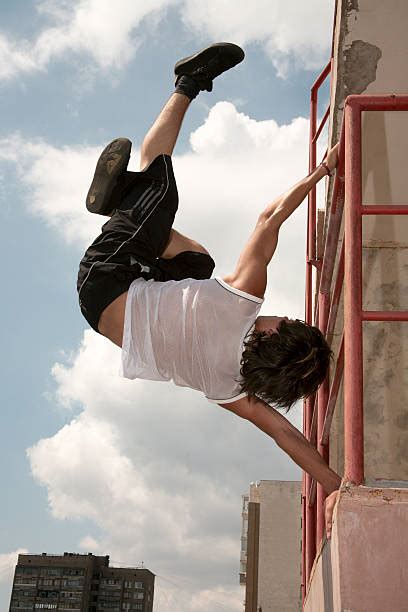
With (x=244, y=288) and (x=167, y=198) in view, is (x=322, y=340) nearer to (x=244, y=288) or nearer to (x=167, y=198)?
(x=244, y=288)

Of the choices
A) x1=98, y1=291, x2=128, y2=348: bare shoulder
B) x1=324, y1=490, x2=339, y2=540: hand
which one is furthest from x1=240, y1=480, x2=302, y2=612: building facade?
x1=324, y1=490, x2=339, y2=540: hand

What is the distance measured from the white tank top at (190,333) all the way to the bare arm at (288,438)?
0.28 ft

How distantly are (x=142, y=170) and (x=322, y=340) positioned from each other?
1243 millimetres

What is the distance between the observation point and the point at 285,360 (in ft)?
8.76

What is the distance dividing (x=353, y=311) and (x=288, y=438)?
2.86ft

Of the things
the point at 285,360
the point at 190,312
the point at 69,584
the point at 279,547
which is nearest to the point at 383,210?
the point at 285,360

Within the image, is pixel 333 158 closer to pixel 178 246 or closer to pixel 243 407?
pixel 178 246

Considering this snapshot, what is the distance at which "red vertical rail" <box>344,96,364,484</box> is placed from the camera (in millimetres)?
1906

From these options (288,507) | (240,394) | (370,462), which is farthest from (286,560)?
(240,394)

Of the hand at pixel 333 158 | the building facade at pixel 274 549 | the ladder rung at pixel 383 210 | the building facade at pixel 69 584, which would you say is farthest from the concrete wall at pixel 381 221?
the building facade at pixel 69 584

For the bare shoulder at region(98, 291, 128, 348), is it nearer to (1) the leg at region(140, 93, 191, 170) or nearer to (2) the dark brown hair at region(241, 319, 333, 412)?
(2) the dark brown hair at region(241, 319, 333, 412)

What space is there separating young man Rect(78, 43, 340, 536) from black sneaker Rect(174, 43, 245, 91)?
1.41ft

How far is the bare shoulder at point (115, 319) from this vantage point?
295 centimetres

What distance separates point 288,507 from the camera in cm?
1905
